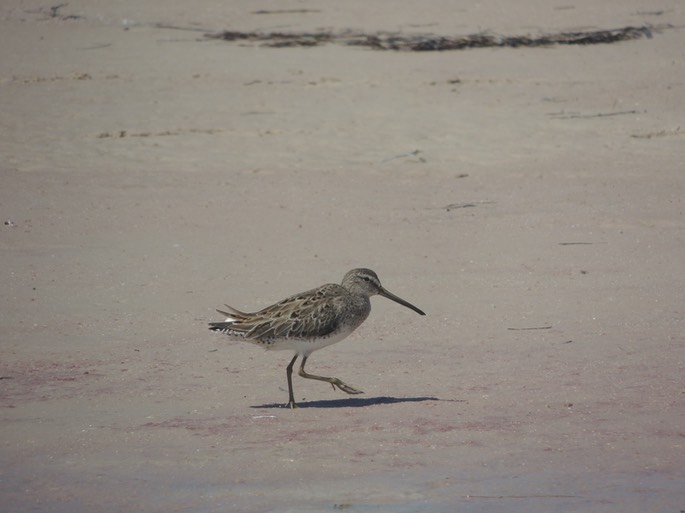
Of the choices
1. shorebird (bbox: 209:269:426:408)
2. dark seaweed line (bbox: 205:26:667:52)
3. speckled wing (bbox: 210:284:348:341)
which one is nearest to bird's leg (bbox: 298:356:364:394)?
shorebird (bbox: 209:269:426:408)

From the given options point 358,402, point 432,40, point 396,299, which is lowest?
point 358,402

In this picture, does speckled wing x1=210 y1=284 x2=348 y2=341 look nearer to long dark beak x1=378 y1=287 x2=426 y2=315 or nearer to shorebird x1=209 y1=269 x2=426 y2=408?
shorebird x1=209 y1=269 x2=426 y2=408

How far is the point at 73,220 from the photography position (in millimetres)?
12664

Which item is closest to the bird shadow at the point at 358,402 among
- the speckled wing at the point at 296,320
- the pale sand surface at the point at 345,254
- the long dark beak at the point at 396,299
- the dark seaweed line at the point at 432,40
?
the pale sand surface at the point at 345,254

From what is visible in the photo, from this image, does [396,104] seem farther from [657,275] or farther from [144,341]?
[144,341]

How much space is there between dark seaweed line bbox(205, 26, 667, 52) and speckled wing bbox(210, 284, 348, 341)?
10.6m

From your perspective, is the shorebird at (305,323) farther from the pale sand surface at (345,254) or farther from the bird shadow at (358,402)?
the pale sand surface at (345,254)

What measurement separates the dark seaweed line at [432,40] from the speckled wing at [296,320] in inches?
418

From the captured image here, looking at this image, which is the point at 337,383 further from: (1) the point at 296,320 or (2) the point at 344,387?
(1) the point at 296,320

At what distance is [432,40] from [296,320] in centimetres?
1098

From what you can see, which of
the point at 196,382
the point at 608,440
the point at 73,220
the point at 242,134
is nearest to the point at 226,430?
the point at 196,382

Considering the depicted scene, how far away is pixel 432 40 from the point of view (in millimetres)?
18500

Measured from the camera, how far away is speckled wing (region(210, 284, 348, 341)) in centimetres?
816

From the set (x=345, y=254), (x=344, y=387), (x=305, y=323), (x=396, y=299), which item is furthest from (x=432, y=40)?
(x=344, y=387)
